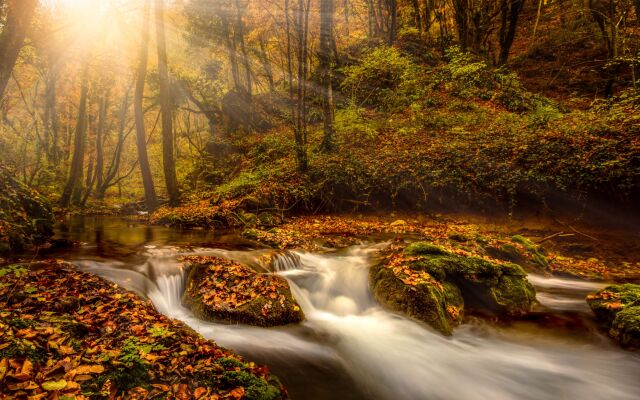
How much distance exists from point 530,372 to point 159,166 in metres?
33.3

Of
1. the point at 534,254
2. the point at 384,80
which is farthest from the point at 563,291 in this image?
the point at 384,80

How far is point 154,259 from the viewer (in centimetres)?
733

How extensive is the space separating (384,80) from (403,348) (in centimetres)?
1561

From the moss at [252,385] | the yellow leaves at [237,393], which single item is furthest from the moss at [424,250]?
the yellow leaves at [237,393]

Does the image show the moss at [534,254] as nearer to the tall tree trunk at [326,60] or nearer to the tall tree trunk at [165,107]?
the tall tree trunk at [326,60]

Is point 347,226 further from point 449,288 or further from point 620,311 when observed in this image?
point 620,311

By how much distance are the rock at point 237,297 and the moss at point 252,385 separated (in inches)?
Answer: 85.6

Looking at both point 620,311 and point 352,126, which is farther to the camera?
point 352,126

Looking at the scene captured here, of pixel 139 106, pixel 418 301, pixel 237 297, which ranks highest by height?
pixel 139 106

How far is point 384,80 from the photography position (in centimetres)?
1820

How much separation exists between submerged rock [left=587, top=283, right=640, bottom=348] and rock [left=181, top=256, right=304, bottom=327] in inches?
200

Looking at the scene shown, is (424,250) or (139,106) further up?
(139,106)

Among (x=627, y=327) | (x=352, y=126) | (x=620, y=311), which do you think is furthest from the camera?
(x=352, y=126)

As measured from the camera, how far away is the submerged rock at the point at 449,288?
19.4 ft
